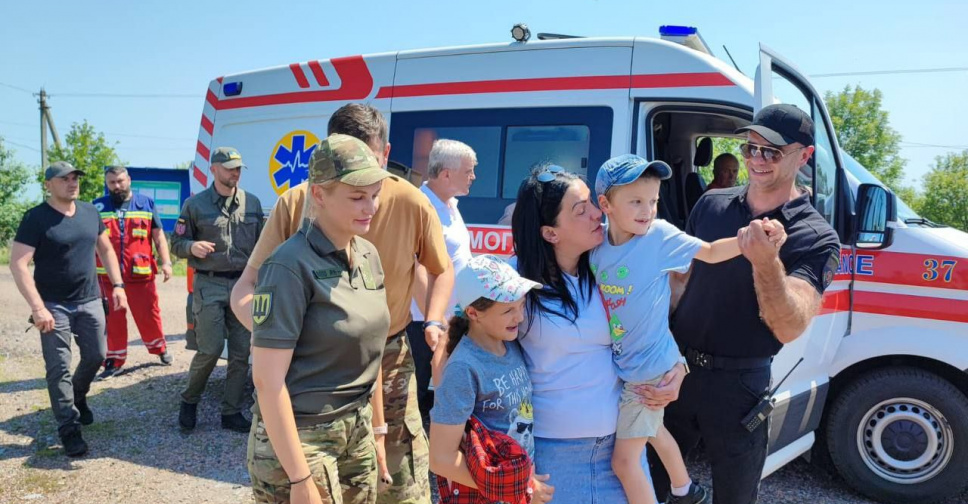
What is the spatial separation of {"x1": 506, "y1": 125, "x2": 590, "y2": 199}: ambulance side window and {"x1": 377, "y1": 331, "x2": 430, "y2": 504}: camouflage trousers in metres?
1.76

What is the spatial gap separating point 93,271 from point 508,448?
444 cm

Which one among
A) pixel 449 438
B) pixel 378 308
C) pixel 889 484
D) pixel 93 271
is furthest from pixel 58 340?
pixel 889 484

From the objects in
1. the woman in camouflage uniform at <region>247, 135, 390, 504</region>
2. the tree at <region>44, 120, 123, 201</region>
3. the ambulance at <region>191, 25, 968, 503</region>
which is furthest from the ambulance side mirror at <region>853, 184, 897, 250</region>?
the tree at <region>44, 120, 123, 201</region>

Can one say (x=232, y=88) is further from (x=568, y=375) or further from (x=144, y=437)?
(x=568, y=375)

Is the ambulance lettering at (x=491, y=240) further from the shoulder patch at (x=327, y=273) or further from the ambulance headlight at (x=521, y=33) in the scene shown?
the shoulder patch at (x=327, y=273)

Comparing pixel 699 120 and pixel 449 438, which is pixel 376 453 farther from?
pixel 699 120

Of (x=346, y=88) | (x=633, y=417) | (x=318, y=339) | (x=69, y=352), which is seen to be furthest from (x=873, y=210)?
(x=69, y=352)

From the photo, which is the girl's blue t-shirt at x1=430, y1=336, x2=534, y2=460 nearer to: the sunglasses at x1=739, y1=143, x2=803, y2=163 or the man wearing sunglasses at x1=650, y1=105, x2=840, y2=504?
the man wearing sunglasses at x1=650, y1=105, x2=840, y2=504

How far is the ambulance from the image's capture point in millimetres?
3857

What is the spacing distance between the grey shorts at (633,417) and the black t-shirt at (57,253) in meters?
4.37

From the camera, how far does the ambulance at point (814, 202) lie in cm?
386

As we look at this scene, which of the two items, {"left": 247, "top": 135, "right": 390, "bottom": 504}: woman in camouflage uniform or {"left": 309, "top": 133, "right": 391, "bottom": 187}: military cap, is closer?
{"left": 247, "top": 135, "right": 390, "bottom": 504}: woman in camouflage uniform

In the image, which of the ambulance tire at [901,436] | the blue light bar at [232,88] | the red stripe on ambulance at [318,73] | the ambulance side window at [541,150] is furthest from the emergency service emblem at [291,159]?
the ambulance tire at [901,436]

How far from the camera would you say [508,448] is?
73.0 inches
